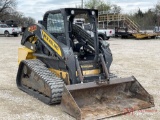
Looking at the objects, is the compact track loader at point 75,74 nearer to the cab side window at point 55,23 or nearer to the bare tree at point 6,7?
the cab side window at point 55,23

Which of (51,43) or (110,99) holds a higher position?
(51,43)

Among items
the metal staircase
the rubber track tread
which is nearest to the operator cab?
the rubber track tread

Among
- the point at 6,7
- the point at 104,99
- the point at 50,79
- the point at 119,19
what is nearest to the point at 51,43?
the point at 50,79

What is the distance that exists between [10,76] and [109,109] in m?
4.74

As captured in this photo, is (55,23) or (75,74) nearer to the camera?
(75,74)

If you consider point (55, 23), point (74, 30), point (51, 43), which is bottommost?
point (51, 43)

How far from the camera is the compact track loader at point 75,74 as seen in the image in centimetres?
563

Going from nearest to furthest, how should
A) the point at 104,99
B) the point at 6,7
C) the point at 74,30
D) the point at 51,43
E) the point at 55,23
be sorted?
the point at 104,99
the point at 51,43
the point at 55,23
the point at 74,30
the point at 6,7

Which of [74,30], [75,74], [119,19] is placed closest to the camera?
[75,74]

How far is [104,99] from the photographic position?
6.02 metres

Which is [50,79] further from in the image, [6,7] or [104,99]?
[6,7]

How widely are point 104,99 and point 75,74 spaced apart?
82 cm

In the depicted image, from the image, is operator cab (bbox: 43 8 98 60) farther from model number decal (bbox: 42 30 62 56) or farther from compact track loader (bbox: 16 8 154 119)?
model number decal (bbox: 42 30 62 56)

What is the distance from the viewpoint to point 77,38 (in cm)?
731
